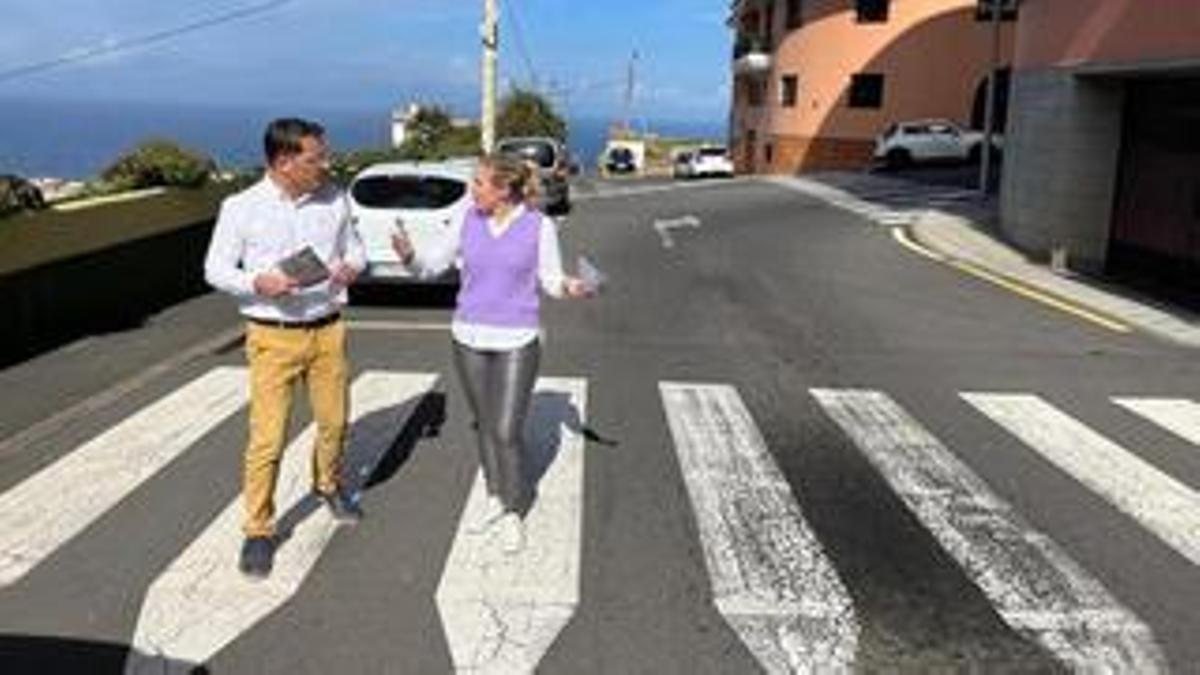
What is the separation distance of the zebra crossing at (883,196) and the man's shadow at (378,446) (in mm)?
20408

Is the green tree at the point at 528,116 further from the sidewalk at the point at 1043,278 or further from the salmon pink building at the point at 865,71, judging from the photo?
the sidewalk at the point at 1043,278

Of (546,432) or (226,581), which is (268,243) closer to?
(226,581)

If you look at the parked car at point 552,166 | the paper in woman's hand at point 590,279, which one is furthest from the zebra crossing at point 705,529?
the parked car at point 552,166

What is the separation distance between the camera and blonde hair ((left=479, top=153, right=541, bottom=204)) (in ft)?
23.8

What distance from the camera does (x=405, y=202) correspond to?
16781 millimetres

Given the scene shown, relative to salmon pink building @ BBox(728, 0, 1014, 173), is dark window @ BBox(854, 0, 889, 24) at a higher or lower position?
higher

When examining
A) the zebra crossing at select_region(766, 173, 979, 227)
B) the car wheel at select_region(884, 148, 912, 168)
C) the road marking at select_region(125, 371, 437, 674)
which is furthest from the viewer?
the car wheel at select_region(884, 148, 912, 168)

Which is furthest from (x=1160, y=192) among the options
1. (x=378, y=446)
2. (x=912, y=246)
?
(x=378, y=446)

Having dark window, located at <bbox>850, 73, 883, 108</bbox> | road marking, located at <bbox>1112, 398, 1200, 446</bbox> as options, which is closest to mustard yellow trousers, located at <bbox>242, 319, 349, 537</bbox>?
road marking, located at <bbox>1112, 398, 1200, 446</bbox>

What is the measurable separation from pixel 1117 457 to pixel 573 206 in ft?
83.3

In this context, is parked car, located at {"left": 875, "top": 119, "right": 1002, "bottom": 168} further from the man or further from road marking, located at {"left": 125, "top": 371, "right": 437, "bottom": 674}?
the man

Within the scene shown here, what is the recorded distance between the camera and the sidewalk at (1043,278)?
53.0 ft

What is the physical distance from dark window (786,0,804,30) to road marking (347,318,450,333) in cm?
5181

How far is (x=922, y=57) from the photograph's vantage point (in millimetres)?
59750
